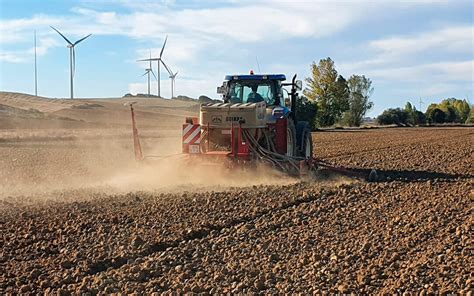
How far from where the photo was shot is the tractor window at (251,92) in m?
14.4

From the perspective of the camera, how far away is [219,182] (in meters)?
12.4

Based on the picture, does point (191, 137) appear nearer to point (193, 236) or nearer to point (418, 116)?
point (193, 236)

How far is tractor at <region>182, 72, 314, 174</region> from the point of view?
12.6 metres

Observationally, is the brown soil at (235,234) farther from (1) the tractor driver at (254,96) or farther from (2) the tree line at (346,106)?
(2) the tree line at (346,106)

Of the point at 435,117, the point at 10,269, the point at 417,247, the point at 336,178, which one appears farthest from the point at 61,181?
the point at 435,117

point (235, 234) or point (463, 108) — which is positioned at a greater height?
point (463, 108)

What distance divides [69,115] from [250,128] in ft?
175

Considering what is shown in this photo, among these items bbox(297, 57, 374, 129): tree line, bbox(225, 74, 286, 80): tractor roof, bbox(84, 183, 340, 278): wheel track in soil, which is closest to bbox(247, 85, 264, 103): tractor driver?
bbox(225, 74, 286, 80): tractor roof

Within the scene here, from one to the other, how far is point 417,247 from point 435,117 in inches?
3218

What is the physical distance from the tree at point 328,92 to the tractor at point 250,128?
55.3 metres

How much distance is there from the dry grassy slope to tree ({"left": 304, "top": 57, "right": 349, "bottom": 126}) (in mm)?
13621

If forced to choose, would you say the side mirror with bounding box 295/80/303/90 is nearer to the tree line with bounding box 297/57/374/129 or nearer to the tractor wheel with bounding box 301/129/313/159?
the tractor wheel with bounding box 301/129/313/159

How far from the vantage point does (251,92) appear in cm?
1454

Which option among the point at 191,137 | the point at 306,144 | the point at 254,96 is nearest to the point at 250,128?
the point at 191,137
